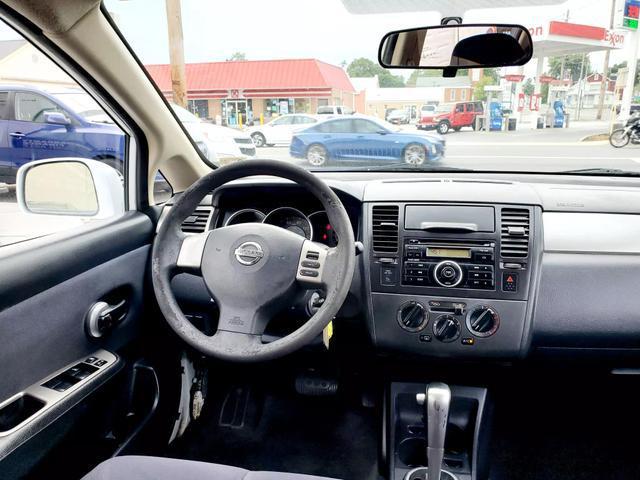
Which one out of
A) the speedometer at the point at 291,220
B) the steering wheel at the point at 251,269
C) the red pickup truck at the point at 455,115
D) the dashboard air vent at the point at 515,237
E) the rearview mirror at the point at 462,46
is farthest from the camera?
the red pickup truck at the point at 455,115

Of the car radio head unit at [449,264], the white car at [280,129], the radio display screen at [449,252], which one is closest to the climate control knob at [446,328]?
the car radio head unit at [449,264]

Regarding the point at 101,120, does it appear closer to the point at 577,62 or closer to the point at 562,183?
the point at 562,183

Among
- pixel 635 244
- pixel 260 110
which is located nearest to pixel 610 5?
pixel 635 244

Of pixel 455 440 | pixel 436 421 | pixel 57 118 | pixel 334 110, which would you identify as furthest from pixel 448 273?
pixel 57 118

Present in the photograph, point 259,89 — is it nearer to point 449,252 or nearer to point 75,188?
point 75,188

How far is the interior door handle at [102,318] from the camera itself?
183cm

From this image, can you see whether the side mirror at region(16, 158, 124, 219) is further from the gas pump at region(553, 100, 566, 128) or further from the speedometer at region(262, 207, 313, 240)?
the gas pump at region(553, 100, 566, 128)

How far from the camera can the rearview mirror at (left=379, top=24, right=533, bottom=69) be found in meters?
1.79

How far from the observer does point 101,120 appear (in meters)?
2.14

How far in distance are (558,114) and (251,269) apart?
197 cm

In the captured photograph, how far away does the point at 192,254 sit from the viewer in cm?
167

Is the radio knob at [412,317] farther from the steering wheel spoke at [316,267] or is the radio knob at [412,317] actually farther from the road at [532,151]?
the road at [532,151]

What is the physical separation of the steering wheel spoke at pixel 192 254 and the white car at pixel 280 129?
1.12 meters

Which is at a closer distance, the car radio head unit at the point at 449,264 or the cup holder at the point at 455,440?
the car radio head unit at the point at 449,264
